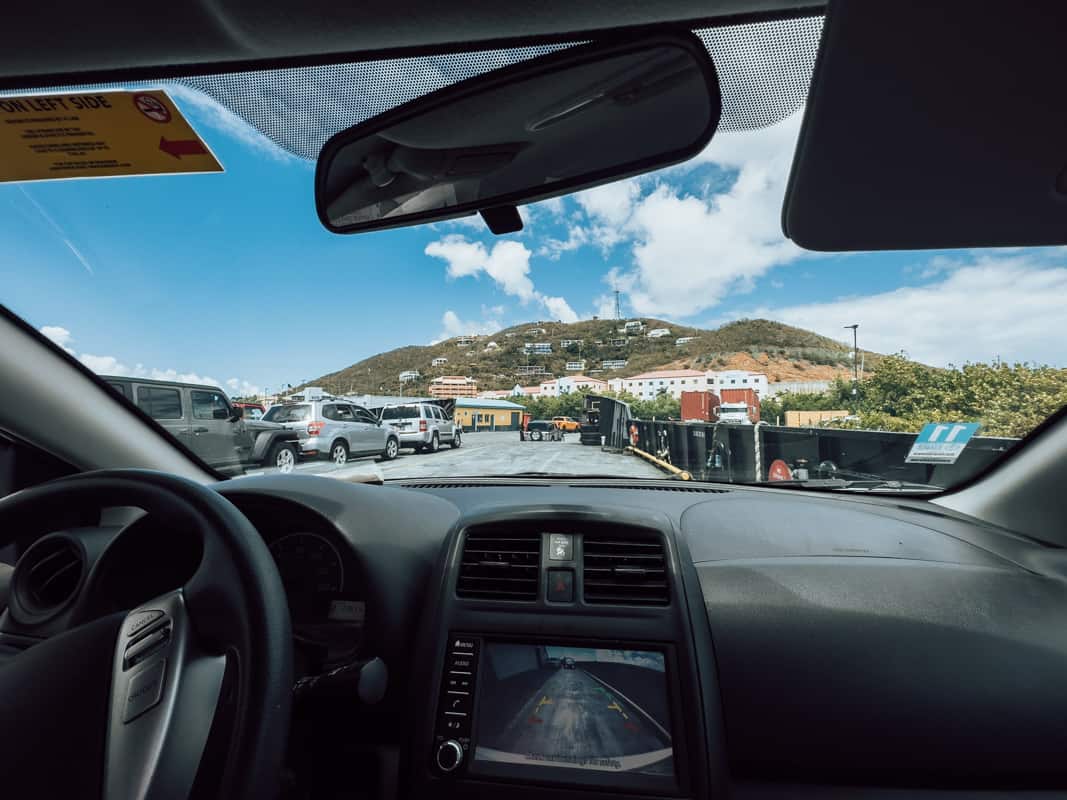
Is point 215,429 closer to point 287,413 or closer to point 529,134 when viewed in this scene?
point 287,413

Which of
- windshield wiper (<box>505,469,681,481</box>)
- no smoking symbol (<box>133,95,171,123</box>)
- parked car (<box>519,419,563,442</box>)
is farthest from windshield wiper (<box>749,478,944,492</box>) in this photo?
no smoking symbol (<box>133,95,171,123</box>)

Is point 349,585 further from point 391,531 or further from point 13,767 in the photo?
point 13,767

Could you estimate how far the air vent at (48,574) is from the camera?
6.64 ft

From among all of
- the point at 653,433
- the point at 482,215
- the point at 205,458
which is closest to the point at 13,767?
the point at 482,215

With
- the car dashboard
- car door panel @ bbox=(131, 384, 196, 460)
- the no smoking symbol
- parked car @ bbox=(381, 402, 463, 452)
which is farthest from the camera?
parked car @ bbox=(381, 402, 463, 452)

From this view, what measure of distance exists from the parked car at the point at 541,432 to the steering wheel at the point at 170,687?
2.57 m

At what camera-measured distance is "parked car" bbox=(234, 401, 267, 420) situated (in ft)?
11.1

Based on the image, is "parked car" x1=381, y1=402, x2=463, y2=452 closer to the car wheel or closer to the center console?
the car wheel

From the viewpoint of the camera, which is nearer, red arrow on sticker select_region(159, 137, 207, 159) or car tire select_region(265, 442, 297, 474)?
red arrow on sticker select_region(159, 137, 207, 159)

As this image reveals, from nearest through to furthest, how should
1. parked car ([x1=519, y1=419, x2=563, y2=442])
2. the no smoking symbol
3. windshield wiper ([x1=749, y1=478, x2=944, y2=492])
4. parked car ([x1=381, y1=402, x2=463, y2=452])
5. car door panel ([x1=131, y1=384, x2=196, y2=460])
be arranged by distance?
1. the no smoking symbol
2. windshield wiper ([x1=749, y1=478, x2=944, y2=492])
3. car door panel ([x1=131, y1=384, x2=196, y2=460])
4. parked car ([x1=381, y1=402, x2=463, y2=452])
5. parked car ([x1=519, y1=419, x2=563, y2=442])

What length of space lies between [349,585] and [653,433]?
2.02 m

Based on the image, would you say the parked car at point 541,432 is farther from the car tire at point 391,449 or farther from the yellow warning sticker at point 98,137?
the yellow warning sticker at point 98,137

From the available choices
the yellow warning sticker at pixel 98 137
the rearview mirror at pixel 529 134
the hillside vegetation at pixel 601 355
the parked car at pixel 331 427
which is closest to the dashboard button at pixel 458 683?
the rearview mirror at pixel 529 134

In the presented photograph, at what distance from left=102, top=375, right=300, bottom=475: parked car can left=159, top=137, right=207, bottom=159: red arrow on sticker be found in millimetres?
1127
